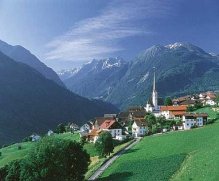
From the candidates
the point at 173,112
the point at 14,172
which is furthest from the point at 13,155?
the point at 14,172

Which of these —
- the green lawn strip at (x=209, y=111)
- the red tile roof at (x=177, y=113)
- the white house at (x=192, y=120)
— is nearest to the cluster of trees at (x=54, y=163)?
the white house at (x=192, y=120)

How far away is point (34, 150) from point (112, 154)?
104 ft

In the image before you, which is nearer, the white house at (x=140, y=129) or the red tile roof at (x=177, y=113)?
the white house at (x=140, y=129)

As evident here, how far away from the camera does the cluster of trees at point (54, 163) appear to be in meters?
80.2

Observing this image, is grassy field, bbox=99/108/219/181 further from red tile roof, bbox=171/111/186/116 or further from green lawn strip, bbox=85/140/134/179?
red tile roof, bbox=171/111/186/116

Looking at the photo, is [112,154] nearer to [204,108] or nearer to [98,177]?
[98,177]

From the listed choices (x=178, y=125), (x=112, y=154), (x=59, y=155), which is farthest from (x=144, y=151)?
(x=178, y=125)

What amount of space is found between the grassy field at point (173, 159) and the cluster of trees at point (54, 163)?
573 centimetres

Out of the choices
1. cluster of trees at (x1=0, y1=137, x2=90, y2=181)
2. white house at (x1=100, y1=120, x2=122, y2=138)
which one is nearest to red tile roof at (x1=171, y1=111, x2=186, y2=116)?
white house at (x1=100, y1=120, x2=122, y2=138)

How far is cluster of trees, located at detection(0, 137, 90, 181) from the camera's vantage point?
263ft

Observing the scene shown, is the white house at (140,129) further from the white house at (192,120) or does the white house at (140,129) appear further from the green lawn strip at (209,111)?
the green lawn strip at (209,111)

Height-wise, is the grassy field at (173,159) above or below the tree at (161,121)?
below

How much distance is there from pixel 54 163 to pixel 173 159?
23833 mm

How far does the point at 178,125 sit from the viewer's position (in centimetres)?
13562
